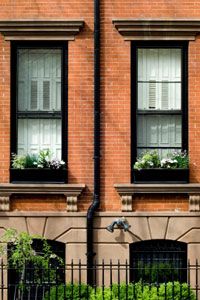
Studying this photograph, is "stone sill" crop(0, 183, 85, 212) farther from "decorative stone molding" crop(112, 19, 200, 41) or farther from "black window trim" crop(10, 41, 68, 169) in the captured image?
"decorative stone molding" crop(112, 19, 200, 41)

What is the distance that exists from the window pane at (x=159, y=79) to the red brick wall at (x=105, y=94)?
13.6 inches

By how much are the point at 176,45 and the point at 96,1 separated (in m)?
1.72

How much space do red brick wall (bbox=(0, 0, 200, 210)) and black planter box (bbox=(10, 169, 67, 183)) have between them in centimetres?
14

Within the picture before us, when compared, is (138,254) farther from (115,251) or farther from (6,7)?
(6,7)

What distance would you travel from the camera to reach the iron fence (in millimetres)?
12255

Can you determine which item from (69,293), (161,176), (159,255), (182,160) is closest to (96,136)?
(161,176)

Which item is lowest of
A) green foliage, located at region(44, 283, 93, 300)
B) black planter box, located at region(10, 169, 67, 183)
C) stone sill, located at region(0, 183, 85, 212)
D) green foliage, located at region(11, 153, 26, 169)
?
green foliage, located at region(44, 283, 93, 300)

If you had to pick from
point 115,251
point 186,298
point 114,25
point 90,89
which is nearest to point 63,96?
point 90,89

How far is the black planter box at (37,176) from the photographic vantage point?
14.4m

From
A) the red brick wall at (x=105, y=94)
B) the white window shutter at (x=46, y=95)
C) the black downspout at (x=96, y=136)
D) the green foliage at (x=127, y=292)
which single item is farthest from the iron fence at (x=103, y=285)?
the white window shutter at (x=46, y=95)

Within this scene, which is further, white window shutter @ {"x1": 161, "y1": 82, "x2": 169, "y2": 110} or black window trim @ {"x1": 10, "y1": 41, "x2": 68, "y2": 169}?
white window shutter @ {"x1": 161, "y1": 82, "x2": 169, "y2": 110}

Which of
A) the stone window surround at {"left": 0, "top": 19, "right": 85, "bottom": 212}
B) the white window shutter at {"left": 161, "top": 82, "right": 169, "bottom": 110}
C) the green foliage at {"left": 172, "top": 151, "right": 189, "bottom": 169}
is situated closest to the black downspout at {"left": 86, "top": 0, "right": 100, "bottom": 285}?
the stone window surround at {"left": 0, "top": 19, "right": 85, "bottom": 212}

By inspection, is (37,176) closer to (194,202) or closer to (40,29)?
(40,29)

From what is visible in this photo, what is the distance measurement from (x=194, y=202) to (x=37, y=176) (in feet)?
9.71
